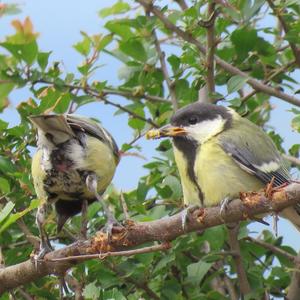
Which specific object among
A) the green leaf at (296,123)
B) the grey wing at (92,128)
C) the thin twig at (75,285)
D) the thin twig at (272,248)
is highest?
the green leaf at (296,123)

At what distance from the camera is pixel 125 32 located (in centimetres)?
313

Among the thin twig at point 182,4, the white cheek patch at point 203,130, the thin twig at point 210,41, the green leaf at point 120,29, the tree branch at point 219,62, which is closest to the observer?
the white cheek patch at point 203,130

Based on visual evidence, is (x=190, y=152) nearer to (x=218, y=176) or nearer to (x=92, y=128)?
(x=218, y=176)

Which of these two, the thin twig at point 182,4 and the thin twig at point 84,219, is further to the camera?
the thin twig at point 182,4

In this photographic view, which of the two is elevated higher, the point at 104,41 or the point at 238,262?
the point at 104,41

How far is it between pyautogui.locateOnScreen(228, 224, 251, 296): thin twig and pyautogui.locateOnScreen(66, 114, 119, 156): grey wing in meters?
0.59

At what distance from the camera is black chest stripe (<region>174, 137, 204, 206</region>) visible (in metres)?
2.58

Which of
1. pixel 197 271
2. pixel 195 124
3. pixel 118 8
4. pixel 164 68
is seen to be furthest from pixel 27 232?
pixel 118 8

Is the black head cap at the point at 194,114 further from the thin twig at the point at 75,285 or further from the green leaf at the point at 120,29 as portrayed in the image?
the thin twig at the point at 75,285

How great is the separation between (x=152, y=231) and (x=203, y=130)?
0.59 m

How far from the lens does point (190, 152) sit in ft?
8.62

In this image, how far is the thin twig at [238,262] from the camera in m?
2.80

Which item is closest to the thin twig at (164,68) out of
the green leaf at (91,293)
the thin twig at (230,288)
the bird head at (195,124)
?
the bird head at (195,124)

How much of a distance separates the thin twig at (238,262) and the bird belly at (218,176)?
0.24m
